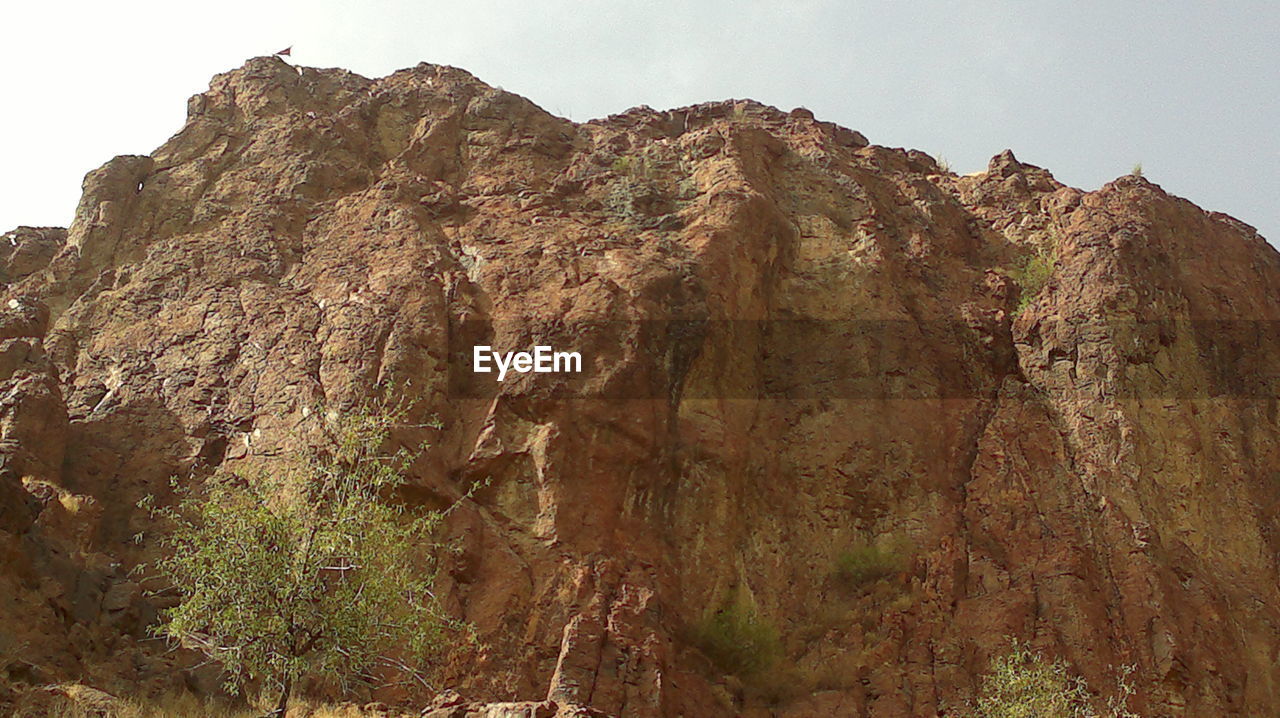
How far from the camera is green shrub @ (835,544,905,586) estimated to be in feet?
73.9

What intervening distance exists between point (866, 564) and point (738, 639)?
3.26 m

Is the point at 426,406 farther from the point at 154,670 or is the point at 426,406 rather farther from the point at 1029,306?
the point at 1029,306

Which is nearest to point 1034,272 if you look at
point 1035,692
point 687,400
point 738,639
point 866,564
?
point 866,564

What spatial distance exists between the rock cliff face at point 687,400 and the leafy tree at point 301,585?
248 cm

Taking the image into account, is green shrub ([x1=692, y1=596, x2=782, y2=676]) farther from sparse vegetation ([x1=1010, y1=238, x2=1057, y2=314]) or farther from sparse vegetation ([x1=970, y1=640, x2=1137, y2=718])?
sparse vegetation ([x1=1010, y1=238, x2=1057, y2=314])

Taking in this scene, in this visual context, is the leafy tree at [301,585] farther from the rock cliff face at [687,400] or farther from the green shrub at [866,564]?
the green shrub at [866,564]

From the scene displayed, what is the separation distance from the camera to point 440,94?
3278cm

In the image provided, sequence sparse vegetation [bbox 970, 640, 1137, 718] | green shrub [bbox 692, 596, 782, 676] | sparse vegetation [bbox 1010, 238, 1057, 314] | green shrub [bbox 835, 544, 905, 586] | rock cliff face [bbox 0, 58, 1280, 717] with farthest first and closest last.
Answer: sparse vegetation [bbox 1010, 238, 1057, 314] → green shrub [bbox 835, 544, 905, 586] → green shrub [bbox 692, 596, 782, 676] → rock cliff face [bbox 0, 58, 1280, 717] → sparse vegetation [bbox 970, 640, 1137, 718]

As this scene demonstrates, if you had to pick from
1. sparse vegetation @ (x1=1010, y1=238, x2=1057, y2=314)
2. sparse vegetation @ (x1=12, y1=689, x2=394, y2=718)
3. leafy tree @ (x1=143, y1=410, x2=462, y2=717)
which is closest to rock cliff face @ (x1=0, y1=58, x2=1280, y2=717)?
sparse vegetation @ (x1=1010, y1=238, x2=1057, y2=314)

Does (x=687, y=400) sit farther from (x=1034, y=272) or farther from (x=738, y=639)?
(x=1034, y=272)

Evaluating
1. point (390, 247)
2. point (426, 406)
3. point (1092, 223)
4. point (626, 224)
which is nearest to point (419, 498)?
point (426, 406)

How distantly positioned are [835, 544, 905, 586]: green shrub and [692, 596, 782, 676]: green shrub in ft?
6.78

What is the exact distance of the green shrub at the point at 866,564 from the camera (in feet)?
73.9

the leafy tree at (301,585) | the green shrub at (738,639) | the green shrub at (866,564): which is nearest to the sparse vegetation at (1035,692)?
the green shrub at (866,564)
